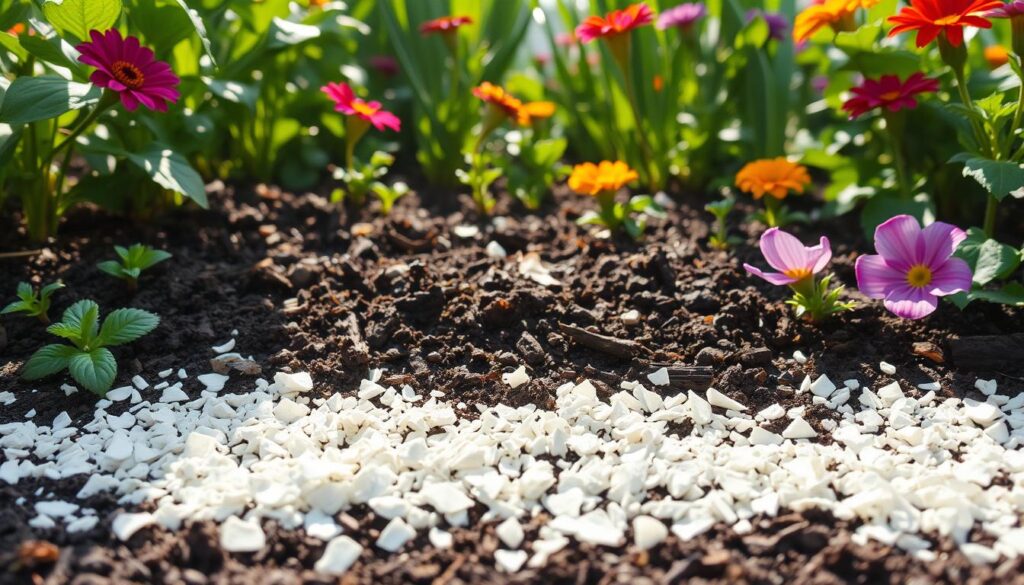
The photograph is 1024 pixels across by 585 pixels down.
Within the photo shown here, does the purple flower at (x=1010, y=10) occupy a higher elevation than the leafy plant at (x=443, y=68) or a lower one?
higher

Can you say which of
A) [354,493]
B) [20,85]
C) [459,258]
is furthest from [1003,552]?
[20,85]

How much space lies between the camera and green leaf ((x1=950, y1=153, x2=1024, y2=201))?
6.30ft

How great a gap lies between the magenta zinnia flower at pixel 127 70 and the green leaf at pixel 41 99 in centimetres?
5

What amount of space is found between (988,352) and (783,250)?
486 millimetres

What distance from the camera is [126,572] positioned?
1406 millimetres

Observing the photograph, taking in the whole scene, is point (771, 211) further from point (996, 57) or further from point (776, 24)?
point (996, 57)

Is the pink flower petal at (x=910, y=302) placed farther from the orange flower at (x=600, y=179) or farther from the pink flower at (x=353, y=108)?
the pink flower at (x=353, y=108)

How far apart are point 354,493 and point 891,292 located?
1176 millimetres

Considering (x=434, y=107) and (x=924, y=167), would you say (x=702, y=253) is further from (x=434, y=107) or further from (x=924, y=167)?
(x=434, y=107)

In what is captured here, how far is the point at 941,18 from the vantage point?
2.00 m

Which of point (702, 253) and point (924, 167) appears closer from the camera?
point (702, 253)

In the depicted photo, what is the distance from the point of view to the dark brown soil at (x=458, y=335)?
1.42 meters

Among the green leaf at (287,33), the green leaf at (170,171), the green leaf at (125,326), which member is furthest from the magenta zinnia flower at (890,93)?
the green leaf at (125,326)

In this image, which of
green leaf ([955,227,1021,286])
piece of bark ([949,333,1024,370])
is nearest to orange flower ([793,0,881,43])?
green leaf ([955,227,1021,286])
